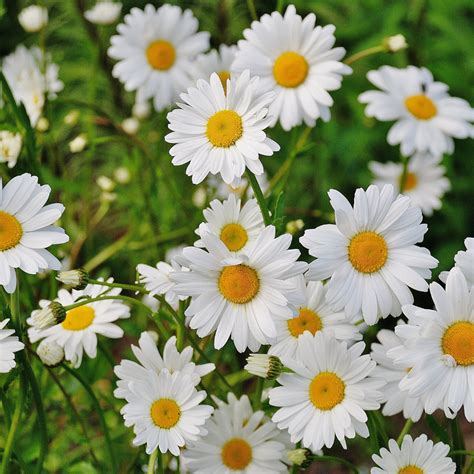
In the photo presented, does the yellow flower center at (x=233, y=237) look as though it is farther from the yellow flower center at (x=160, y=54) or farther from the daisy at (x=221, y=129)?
the yellow flower center at (x=160, y=54)

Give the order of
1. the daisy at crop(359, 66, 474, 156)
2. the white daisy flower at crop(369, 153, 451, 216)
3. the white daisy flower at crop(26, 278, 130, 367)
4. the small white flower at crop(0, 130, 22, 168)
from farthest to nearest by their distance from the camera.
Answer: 1. the white daisy flower at crop(369, 153, 451, 216)
2. the daisy at crop(359, 66, 474, 156)
3. the small white flower at crop(0, 130, 22, 168)
4. the white daisy flower at crop(26, 278, 130, 367)

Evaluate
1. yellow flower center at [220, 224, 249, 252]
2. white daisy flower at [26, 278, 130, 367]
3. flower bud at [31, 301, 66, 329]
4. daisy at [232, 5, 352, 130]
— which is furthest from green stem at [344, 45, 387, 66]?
flower bud at [31, 301, 66, 329]

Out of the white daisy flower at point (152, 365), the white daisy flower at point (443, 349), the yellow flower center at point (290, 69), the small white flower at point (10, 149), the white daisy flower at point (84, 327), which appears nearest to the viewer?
the white daisy flower at point (443, 349)

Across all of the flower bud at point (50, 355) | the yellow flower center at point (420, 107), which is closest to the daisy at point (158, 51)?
the yellow flower center at point (420, 107)

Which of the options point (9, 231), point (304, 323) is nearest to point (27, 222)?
point (9, 231)

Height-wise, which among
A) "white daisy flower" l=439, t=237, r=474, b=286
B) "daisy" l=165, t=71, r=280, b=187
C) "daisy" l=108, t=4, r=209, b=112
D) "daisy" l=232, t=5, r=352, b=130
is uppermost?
"daisy" l=108, t=4, r=209, b=112

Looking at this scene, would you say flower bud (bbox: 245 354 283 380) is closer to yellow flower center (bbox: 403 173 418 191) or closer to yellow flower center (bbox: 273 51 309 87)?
yellow flower center (bbox: 273 51 309 87)
